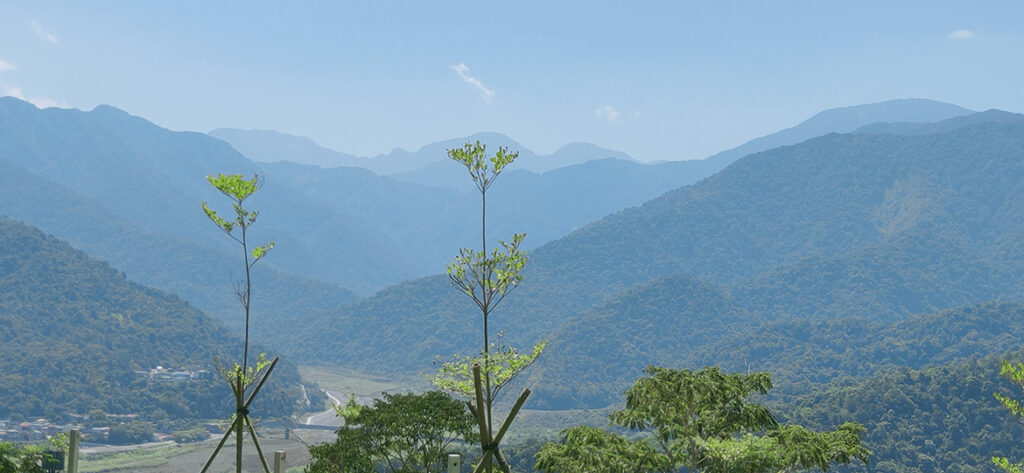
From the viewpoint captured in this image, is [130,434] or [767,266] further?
[767,266]

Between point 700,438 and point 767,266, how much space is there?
596 ft

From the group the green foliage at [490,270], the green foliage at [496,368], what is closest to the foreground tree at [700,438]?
the green foliage at [496,368]

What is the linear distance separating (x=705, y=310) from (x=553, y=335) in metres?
26.6

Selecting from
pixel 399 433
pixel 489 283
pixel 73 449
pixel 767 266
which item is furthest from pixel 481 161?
pixel 767 266

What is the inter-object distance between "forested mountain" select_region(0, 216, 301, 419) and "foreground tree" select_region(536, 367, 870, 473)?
9365 centimetres

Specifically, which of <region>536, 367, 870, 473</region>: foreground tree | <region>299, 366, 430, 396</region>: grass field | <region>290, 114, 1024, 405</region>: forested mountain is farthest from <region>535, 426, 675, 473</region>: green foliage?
<region>299, 366, 430, 396</region>: grass field

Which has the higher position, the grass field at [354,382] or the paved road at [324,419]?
the grass field at [354,382]

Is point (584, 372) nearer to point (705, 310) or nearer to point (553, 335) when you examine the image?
point (553, 335)

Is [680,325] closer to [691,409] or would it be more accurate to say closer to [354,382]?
[354,382]

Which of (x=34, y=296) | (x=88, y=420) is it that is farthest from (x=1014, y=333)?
(x=34, y=296)

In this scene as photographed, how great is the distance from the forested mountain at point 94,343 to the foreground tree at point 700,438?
9365 cm

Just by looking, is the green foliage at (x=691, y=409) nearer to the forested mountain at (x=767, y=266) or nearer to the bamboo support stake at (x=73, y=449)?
the bamboo support stake at (x=73, y=449)

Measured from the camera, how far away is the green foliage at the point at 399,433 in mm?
15852

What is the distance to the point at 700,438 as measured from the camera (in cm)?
904
